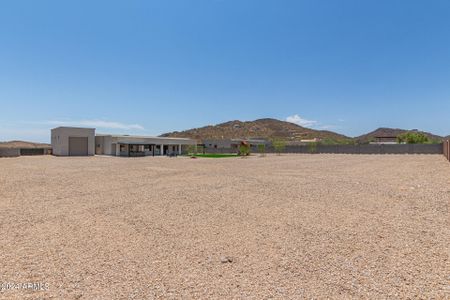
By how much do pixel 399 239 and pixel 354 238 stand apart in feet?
2.97

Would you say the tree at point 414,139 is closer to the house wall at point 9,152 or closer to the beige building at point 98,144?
the beige building at point 98,144

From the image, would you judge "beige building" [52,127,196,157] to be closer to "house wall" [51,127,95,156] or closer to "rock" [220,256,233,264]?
"house wall" [51,127,95,156]

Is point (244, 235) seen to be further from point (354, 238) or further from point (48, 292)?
point (48, 292)

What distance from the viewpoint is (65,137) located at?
55.1 metres

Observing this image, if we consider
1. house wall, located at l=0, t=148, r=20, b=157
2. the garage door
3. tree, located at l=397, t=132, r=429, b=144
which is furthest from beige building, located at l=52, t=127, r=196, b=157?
tree, located at l=397, t=132, r=429, b=144

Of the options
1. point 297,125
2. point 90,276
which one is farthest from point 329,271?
point 297,125

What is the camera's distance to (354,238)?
21.0 ft

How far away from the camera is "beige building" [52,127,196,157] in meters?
55.4

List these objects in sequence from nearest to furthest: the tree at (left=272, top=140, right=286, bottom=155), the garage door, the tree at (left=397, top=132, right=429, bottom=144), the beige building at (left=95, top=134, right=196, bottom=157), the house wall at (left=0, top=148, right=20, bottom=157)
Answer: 1. the house wall at (left=0, top=148, right=20, bottom=157)
2. the garage door
3. the beige building at (left=95, top=134, right=196, bottom=157)
4. the tree at (left=272, top=140, right=286, bottom=155)
5. the tree at (left=397, top=132, right=429, bottom=144)

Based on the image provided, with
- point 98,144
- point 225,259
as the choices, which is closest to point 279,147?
point 98,144

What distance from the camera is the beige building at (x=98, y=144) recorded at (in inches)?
2180

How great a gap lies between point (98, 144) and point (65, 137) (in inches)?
308

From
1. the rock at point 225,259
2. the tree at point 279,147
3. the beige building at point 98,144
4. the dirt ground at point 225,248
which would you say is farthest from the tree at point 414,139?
the rock at point 225,259

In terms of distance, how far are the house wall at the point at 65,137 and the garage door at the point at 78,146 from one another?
67cm
